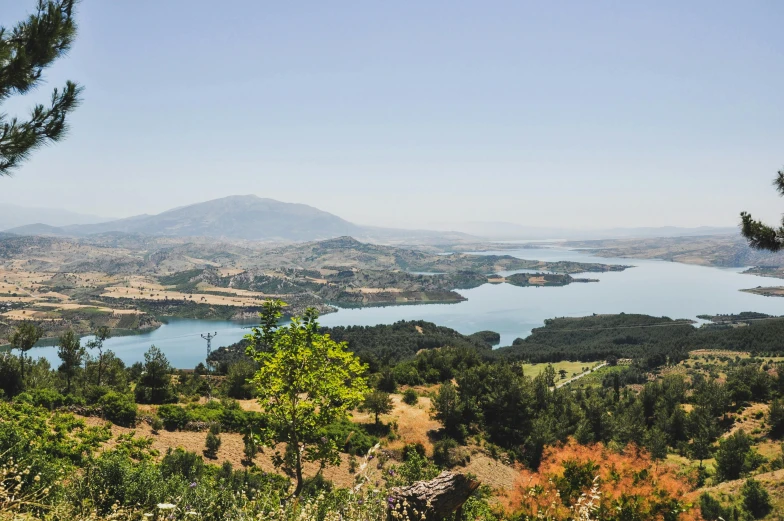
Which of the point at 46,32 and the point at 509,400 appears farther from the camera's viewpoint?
the point at 509,400

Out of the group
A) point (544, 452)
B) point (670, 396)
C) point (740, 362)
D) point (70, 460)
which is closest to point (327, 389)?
point (70, 460)

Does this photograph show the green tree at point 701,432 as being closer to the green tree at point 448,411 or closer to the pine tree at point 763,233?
the green tree at point 448,411

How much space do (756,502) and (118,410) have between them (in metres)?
25.6

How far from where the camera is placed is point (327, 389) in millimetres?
6918

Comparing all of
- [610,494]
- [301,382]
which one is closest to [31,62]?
[301,382]

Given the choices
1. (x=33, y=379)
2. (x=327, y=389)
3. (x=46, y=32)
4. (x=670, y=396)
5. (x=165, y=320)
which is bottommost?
(x=165, y=320)

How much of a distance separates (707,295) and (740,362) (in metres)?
131

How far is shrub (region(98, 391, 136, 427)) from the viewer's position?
17.0 metres

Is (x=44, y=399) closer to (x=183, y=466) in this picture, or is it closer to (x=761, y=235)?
(x=183, y=466)

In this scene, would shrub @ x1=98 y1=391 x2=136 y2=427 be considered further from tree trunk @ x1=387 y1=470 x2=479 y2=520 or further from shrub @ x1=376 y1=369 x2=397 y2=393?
shrub @ x1=376 y1=369 x2=397 y2=393

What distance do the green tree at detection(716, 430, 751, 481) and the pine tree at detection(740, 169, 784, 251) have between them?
20339 mm

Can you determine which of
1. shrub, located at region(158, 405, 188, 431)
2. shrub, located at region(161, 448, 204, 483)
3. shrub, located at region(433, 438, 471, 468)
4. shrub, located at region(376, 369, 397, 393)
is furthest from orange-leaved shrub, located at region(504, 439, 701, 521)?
shrub, located at region(376, 369, 397, 393)

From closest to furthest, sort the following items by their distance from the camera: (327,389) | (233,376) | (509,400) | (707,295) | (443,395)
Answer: (327,389) → (443,395) → (509,400) → (233,376) → (707,295)

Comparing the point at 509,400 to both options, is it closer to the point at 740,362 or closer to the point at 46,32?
the point at 46,32
